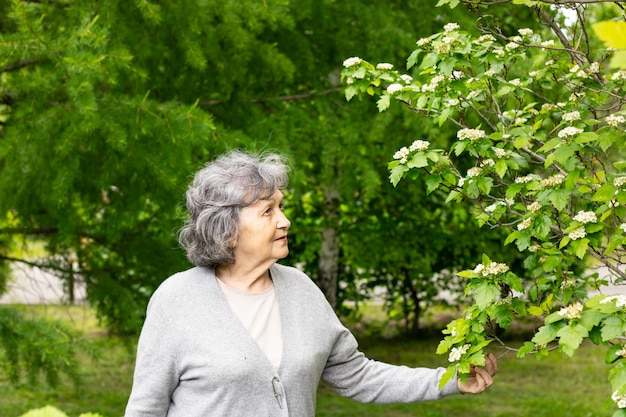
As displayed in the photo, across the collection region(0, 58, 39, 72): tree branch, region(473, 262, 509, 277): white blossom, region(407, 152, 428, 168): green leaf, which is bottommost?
region(473, 262, 509, 277): white blossom

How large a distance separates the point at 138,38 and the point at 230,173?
2.55 meters

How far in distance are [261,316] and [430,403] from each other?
18.7ft

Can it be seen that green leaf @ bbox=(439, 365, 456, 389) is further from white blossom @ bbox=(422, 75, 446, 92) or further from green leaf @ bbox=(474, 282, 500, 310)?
white blossom @ bbox=(422, 75, 446, 92)

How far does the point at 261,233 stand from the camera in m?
2.69

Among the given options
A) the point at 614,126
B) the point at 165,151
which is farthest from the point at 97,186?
the point at 614,126

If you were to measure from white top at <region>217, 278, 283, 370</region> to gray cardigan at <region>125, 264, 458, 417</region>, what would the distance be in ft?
0.09

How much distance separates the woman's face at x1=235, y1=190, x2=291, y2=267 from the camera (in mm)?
2693

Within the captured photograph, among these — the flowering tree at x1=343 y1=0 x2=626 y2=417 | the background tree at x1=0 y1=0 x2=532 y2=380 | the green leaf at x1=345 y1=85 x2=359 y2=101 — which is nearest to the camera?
the flowering tree at x1=343 y1=0 x2=626 y2=417

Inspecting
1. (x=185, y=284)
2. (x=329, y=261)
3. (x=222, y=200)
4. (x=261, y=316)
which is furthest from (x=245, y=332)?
(x=329, y=261)

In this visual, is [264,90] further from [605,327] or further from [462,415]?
[605,327]

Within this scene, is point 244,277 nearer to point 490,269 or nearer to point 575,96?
point 490,269

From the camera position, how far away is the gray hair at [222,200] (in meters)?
2.70

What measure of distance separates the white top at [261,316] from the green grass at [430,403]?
401cm

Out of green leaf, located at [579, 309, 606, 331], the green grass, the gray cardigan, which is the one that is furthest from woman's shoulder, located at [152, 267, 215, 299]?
the green grass
